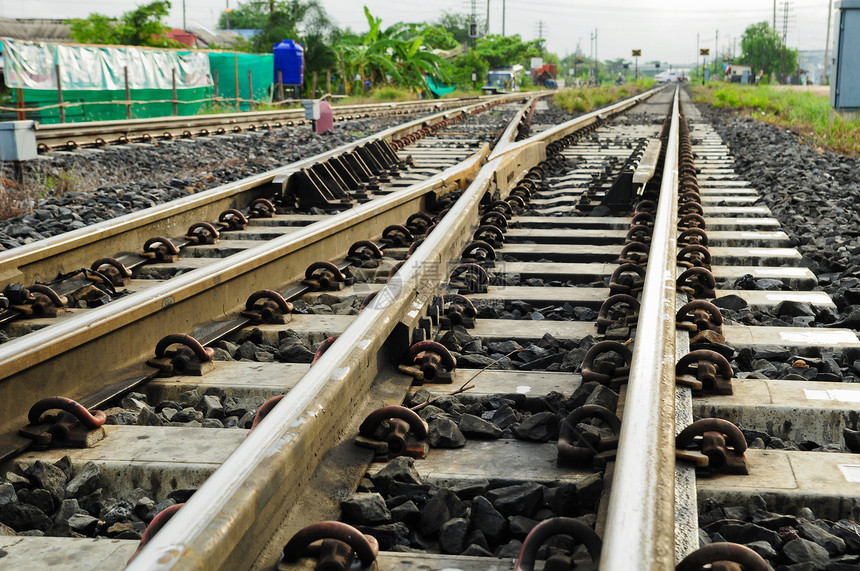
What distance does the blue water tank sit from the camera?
108 ft

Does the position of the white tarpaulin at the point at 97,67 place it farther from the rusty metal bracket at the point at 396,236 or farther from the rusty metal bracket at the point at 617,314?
the rusty metal bracket at the point at 617,314

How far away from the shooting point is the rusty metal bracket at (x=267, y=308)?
3689 millimetres

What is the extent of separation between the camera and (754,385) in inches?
110

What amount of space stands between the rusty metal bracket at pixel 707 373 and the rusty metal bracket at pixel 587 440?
0.49 meters

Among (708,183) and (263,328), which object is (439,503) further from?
(708,183)

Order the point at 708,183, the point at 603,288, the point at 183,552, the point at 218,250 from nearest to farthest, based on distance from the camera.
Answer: the point at 183,552 → the point at 603,288 → the point at 218,250 → the point at 708,183

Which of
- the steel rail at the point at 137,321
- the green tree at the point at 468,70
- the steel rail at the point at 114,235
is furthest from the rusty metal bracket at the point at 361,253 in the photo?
the green tree at the point at 468,70

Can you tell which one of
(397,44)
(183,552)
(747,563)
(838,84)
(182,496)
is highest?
(397,44)

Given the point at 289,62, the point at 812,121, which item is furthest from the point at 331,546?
the point at 289,62

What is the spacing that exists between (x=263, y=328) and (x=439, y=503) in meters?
1.79

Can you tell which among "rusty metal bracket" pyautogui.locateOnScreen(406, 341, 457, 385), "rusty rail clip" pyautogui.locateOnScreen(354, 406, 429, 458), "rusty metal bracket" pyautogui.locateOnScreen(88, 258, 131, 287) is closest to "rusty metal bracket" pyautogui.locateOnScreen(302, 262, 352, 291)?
"rusty metal bracket" pyautogui.locateOnScreen(88, 258, 131, 287)

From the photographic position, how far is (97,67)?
66.8ft

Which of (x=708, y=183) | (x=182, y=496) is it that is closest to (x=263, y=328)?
(x=182, y=496)

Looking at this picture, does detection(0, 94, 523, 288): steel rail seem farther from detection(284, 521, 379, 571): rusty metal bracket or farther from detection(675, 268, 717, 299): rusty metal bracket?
detection(675, 268, 717, 299): rusty metal bracket
